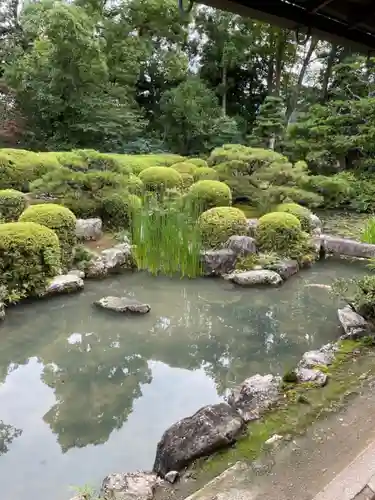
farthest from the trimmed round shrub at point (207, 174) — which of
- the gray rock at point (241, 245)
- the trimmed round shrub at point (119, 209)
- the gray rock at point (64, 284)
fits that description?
the gray rock at point (64, 284)

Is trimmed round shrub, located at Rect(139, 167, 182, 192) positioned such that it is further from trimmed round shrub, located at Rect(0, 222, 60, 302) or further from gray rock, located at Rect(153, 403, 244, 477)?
gray rock, located at Rect(153, 403, 244, 477)

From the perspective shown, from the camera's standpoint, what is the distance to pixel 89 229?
20.8 feet

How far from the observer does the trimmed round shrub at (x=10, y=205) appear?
A: 6.14 metres

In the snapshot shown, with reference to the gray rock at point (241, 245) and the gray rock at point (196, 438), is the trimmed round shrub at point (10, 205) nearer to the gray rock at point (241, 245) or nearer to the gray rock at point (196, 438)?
the gray rock at point (241, 245)

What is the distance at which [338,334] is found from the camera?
4184 mm

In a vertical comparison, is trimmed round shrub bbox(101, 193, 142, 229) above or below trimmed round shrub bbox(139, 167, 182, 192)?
below

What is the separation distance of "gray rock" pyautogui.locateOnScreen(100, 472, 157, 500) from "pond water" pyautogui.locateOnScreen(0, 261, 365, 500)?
0.78 ft

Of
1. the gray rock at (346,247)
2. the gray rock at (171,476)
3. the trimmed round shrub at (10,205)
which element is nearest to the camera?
the gray rock at (171,476)

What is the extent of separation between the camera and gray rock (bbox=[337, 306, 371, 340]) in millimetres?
3722

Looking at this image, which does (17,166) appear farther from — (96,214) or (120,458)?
(120,458)

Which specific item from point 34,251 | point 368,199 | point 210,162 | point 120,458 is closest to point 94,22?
point 210,162

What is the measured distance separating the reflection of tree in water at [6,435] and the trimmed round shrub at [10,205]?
383cm

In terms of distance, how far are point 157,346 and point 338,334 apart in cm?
165

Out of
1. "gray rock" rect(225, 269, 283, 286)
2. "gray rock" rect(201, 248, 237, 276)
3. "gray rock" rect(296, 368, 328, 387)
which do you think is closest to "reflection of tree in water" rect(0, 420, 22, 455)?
"gray rock" rect(296, 368, 328, 387)
